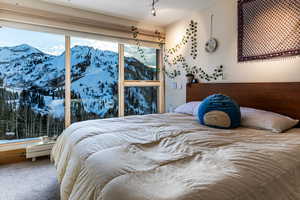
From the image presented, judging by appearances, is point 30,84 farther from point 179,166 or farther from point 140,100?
point 179,166

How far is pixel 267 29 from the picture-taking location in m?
2.30

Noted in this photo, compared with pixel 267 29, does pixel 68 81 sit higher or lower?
lower

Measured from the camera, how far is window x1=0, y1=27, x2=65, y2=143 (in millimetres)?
2807

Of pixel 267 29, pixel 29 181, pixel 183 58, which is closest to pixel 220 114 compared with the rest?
pixel 267 29

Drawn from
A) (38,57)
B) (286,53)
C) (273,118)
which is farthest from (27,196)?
(286,53)

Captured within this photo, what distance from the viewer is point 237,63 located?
2668 mm

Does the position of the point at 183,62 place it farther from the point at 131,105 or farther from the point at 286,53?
the point at 286,53

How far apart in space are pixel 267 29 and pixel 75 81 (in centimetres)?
301

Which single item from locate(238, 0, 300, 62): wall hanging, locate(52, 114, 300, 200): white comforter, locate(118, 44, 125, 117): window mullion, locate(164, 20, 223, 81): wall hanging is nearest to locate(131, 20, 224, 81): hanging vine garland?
locate(164, 20, 223, 81): wall hanging

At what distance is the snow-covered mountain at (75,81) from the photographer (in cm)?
287

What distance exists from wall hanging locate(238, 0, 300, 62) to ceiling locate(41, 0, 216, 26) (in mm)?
709

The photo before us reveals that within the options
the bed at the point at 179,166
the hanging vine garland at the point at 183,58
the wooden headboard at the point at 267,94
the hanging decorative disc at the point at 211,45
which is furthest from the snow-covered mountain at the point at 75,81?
the bed at the point at 179,166

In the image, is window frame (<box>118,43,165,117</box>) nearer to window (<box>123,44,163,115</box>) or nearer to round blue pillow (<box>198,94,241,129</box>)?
window (<box>123,44,163,115</box>)

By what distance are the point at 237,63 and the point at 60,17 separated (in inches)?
110
